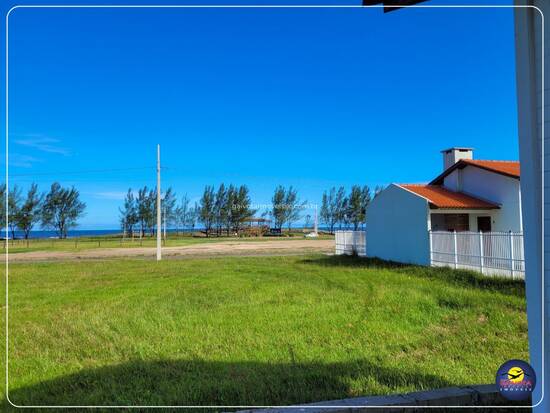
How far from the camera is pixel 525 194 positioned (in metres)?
2.28

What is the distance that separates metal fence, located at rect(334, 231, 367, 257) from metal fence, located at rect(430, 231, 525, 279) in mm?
7049

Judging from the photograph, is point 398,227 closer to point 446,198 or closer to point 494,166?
point 446,198

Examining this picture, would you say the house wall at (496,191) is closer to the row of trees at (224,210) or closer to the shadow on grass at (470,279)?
the shadow on grass at (470,279)

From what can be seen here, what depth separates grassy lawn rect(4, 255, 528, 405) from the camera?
148 inches

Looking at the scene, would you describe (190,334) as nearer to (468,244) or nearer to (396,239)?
(468,244)

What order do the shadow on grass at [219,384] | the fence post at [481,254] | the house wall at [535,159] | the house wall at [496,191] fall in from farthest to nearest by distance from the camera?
the house wall at [496,191], the fence post at [481,254], the shadow on grass at [219,384], the house wall at [535,159]

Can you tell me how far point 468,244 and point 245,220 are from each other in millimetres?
45002

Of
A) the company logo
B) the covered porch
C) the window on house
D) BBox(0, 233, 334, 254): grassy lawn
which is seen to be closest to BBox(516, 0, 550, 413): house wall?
the company logo

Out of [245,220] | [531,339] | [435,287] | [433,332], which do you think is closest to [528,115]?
[531,339]

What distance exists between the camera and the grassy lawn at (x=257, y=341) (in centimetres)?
375

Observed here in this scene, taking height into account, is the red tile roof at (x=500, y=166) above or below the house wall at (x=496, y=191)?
above

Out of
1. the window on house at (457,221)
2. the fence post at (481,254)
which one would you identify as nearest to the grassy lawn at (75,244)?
the window on house at (457,221)

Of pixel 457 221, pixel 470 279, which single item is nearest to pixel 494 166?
pixel 457 221

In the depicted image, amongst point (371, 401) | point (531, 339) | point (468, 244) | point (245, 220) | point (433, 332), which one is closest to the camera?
point (531, 339)
